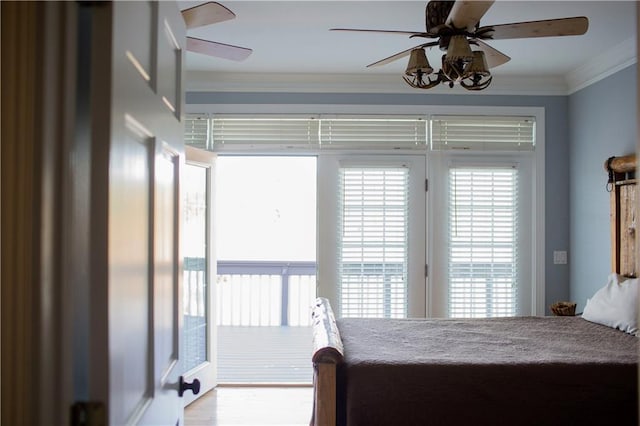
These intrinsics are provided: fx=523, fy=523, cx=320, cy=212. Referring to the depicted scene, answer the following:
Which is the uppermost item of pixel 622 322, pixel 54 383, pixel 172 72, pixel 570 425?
pixel 172 72

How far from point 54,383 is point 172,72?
942mm

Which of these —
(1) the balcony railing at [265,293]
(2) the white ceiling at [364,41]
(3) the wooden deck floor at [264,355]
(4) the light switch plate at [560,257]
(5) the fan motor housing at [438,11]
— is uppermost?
(2) the white ceiling at [364,41]

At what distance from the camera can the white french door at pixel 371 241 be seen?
449 centimetres

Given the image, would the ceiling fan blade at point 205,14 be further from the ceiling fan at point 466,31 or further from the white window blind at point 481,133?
the white window blind at point 481,133

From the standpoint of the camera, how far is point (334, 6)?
3053 mm

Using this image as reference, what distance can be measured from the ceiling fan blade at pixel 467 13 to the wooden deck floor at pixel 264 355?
3226 millimetres

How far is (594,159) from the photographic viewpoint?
4.09 metres

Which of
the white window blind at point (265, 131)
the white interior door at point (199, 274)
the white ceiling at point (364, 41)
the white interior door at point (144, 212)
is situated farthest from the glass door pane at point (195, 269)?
the white interior door at point (144, 212)

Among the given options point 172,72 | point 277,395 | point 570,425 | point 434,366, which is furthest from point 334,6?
point 277,395

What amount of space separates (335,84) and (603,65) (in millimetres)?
2067

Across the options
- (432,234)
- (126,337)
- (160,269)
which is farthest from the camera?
(432,234)

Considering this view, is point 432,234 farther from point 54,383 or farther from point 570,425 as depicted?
point 54,383

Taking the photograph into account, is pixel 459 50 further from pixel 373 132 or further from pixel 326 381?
pixel 373 132

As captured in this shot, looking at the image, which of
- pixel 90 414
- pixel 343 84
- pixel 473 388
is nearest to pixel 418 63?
pixel 473 388
